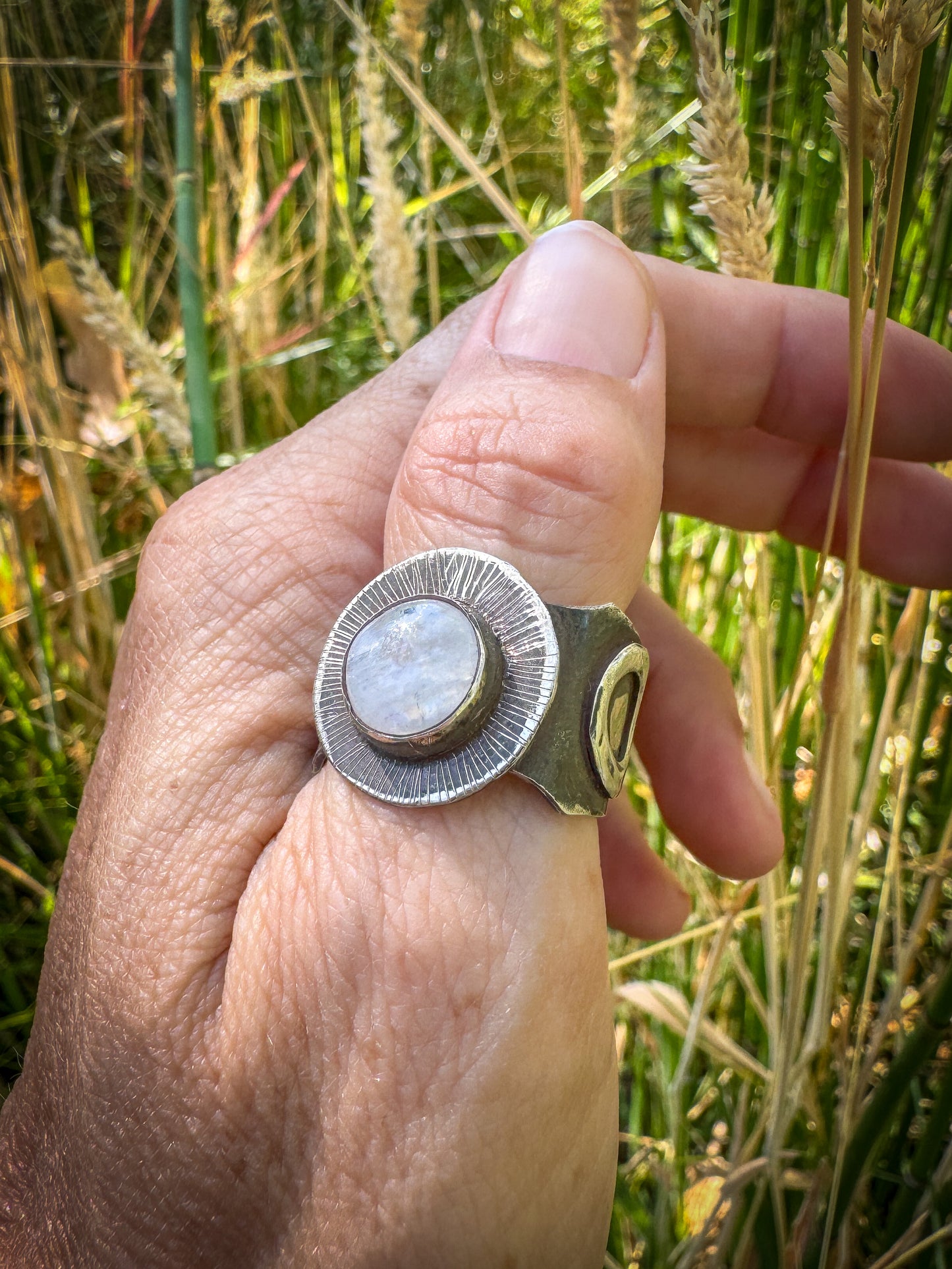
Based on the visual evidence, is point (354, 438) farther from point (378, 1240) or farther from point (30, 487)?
point (30, 487)

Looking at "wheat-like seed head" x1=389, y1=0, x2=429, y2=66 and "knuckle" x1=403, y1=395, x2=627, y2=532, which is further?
"wheat-like seed head" x1=389, y1=0, x2=429, y2=66

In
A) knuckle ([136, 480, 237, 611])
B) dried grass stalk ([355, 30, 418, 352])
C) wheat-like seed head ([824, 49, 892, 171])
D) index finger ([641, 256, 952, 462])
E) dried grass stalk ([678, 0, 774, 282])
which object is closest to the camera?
wheat-like seed head ([824, 49, 892, 171])

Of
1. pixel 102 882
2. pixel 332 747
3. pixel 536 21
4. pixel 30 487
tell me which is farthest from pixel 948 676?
pixel 536 21

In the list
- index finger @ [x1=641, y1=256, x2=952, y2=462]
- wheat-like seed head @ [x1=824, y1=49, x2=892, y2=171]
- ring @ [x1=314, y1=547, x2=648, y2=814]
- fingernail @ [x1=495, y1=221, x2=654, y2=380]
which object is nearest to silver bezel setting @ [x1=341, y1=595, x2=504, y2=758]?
ring @ [x1=314, y1=547, x2=648, y2=814]

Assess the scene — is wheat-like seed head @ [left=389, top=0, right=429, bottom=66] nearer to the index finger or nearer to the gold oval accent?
the index finger

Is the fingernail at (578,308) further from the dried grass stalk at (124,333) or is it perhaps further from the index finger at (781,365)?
the dried grass stalk at (124,333)

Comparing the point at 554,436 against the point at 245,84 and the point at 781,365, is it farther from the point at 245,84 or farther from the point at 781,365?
the point at 245,84

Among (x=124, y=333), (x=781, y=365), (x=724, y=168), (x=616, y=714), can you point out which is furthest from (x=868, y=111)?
(x=124, y=333)

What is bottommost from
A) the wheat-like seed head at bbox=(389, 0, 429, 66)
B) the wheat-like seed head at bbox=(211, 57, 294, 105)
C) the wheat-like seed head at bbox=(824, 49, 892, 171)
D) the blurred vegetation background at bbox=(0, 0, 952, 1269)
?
the blurred vegetation background at bbox=(0, 0, 952, 1269)
